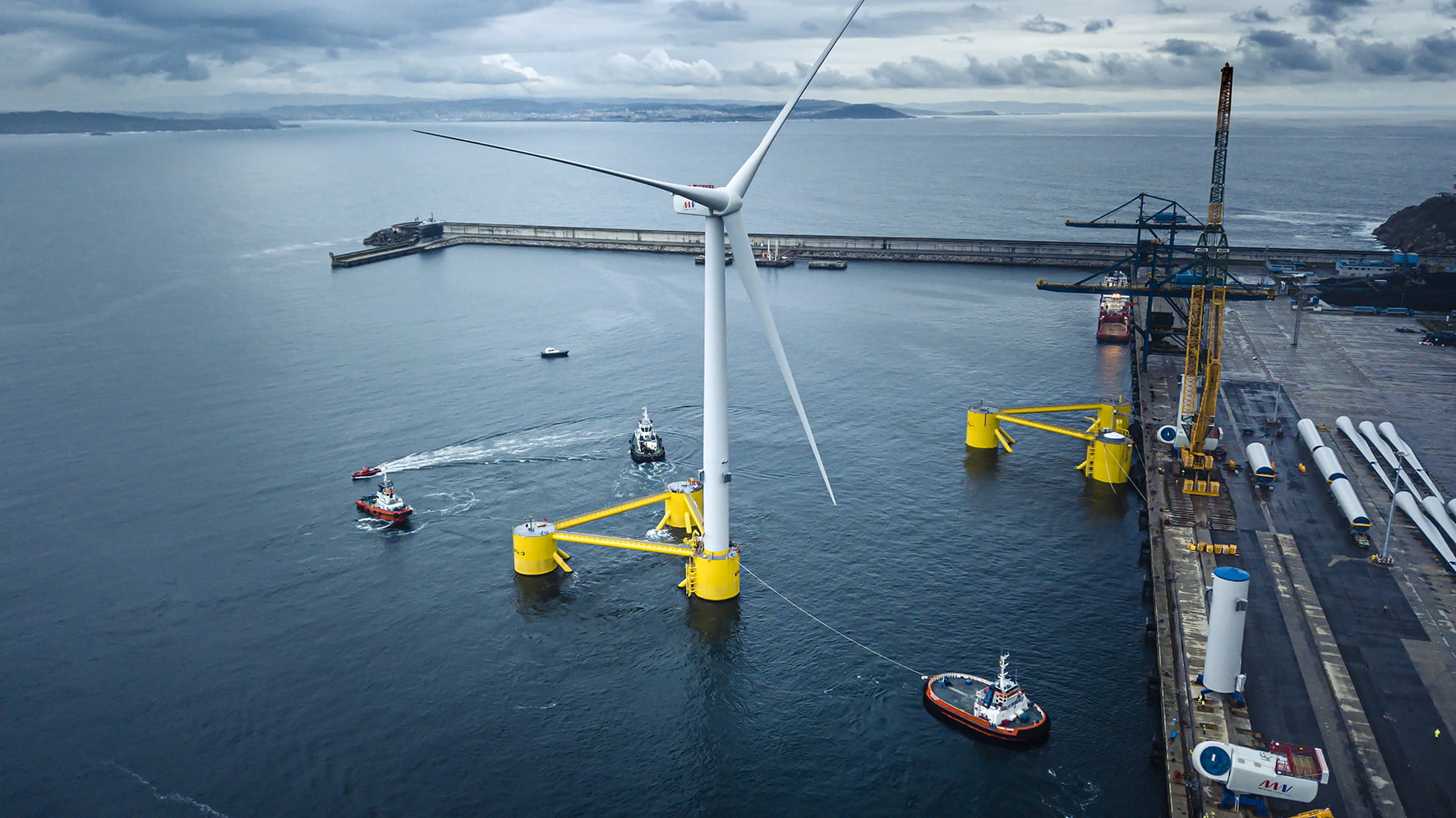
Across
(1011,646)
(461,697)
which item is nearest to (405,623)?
(461,697)

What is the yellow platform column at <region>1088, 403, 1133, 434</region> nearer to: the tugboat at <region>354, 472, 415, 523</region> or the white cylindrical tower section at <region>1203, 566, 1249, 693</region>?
the white cylindrical tower section at <region>1203, 566, 1249, 693</region>

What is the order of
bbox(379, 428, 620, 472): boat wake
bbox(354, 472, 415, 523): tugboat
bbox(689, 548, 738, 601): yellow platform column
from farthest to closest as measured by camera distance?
bbox(379, 428, 620, 472): boat wake → bbox(354, 472, 415, 523): tugboat → bbox(689, 548, 738, 601): yellow platform column

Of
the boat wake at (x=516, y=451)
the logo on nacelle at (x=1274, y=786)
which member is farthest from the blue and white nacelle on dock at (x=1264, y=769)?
the boat wake at (x=516, y=451)

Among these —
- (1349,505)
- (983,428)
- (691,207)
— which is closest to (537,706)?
(691,207)

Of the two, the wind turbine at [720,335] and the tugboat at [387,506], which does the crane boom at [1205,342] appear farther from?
the tugboat at [387,506]

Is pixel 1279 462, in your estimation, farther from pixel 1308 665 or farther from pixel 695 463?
pixel 695 463

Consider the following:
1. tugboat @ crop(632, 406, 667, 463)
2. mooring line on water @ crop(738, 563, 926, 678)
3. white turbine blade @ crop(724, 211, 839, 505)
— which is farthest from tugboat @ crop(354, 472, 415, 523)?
white turbine blade @ crop(724, 211, 839, 505)

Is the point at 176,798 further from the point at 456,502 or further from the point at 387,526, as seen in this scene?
the point at 456,502
